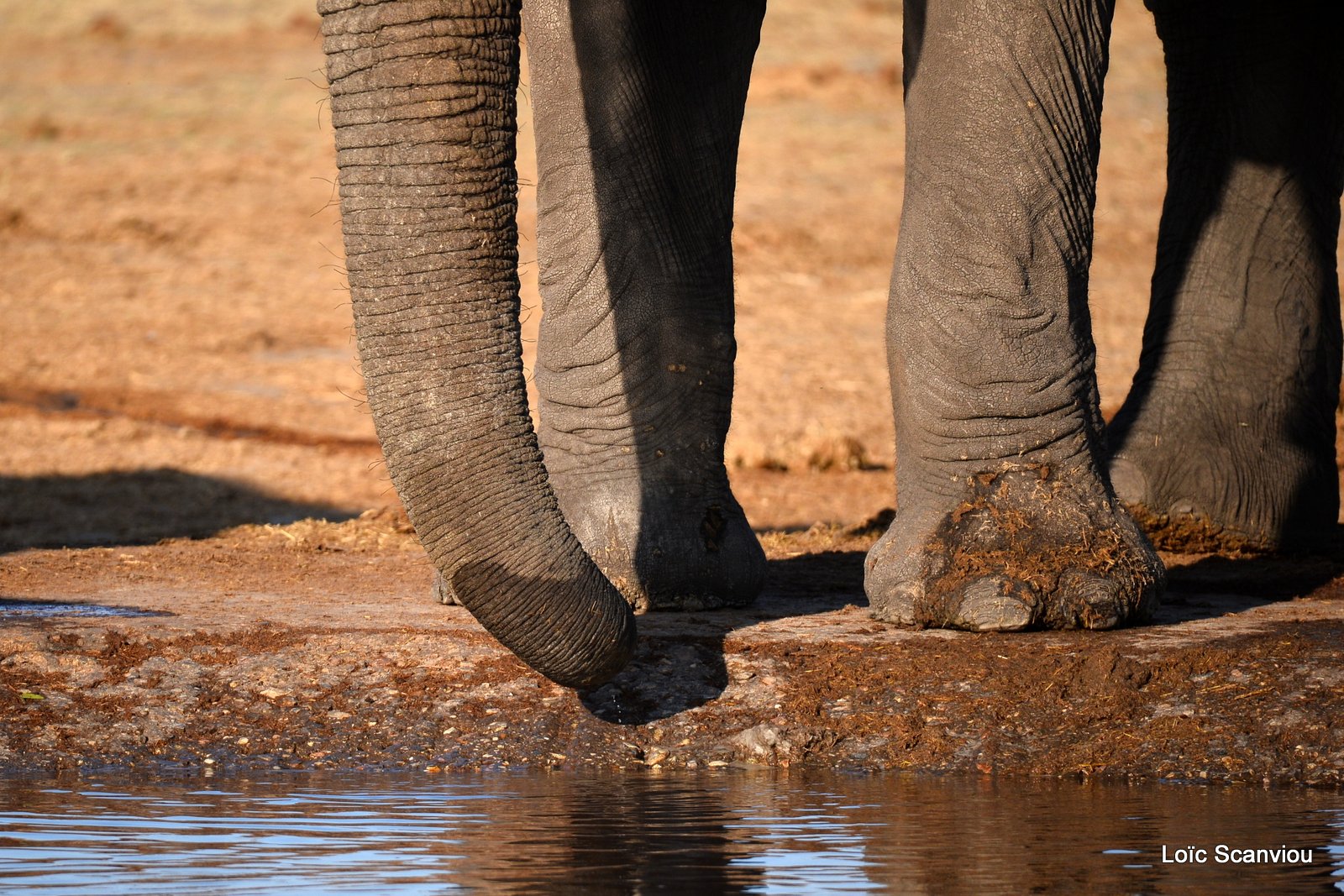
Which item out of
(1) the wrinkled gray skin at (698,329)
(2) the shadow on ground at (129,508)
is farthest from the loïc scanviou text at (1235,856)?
(2) the shadow on ground at (129,508)

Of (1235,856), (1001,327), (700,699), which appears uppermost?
(1001,327)

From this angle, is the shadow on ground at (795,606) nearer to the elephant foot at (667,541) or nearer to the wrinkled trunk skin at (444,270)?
the elephant foot at (667,541)

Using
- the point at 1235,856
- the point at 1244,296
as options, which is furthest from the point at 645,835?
the point at 1244,296

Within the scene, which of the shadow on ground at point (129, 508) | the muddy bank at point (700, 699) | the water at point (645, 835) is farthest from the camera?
the shadow on ground at point (129, 508)

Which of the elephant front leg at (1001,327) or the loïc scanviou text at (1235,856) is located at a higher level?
the elephant front leg at (1001,327)

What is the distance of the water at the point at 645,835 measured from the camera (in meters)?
2.60

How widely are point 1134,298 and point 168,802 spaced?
9.81 m

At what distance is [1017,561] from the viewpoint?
4.11m

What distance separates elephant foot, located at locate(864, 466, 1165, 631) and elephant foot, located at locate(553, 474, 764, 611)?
0.42 meters

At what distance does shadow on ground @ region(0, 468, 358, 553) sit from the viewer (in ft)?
21.8

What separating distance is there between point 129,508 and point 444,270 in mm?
4533

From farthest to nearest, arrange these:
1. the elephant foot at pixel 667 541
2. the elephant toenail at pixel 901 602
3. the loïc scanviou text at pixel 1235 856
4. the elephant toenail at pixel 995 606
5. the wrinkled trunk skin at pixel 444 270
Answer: the elephant foot at pixel 667 541 → the elephant toenail at pixel 901 602 → the elephant toenail at pixel 995 606 → the wrinkled trunk skin at pixel 444 270 → the loïc scanviou text at pixel 1235 856

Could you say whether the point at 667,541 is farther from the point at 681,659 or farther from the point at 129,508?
the point at 129,508

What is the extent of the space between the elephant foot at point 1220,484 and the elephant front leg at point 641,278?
1401 mm
